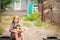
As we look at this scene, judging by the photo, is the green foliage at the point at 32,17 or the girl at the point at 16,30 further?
the green foliage at the point at 32,17

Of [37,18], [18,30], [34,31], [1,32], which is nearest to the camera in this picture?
[18,30]

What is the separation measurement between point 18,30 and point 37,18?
6.39 metres

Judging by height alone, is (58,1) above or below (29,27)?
above

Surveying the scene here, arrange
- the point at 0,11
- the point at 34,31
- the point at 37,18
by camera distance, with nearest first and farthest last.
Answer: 1. the point at 34,31
2. the point at 0,11
3. the point at 37,18

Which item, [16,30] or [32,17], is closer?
[16,30]

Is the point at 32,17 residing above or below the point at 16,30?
below

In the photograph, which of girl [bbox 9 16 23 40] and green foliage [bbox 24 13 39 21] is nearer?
girl [bbox 9 16 23 40]

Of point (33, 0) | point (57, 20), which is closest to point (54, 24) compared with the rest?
point (57, 20)

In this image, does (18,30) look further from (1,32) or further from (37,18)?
(37,18)

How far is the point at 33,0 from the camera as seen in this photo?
43.6 feet

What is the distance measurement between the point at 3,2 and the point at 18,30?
15.3ft

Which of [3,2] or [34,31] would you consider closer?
[34,31]

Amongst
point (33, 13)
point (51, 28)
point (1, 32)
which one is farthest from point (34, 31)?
point (33, 13)

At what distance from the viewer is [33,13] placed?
42.1ft
